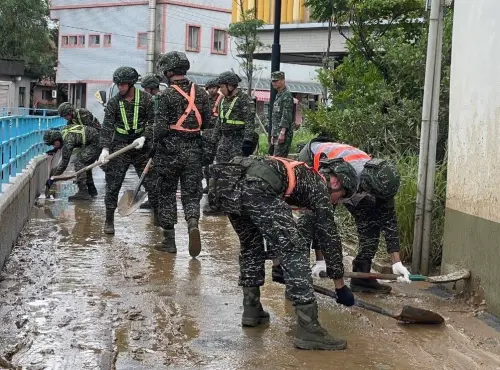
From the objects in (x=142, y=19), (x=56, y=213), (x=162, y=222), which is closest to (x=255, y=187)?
(x=162, y=222)

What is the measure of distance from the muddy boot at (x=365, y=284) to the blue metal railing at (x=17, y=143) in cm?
369

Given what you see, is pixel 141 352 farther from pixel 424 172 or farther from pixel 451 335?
pixel 424 172

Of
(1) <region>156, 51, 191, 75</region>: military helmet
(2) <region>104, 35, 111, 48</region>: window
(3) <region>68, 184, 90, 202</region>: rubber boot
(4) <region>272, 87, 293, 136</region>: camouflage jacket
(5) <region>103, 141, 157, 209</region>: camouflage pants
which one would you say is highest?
(2) <region>104, 35, 111, 48</region>: window

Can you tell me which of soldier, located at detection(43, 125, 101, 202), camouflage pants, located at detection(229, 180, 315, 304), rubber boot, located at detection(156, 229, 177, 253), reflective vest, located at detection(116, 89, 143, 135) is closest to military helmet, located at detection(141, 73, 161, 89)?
soldier, located at detection(43, 125, 101, 202)

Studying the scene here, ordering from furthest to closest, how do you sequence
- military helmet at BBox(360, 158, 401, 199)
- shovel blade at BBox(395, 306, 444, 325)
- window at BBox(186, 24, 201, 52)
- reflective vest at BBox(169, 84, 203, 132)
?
window at BBox(186, 24, 201, 52) < reflective vest at BBox(169, 84, 203, 132) < military helmet at BBox(360, 158, 401, 199) < shovel blade at BBox(395, 306, 444, 325)

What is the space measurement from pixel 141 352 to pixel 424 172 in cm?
371

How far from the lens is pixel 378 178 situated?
632cm

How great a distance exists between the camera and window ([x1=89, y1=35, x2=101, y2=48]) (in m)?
46.5

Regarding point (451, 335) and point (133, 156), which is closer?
point (451, 335)

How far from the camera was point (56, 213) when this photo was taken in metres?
11.7

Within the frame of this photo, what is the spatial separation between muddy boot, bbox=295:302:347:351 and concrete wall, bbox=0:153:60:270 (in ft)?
10.5

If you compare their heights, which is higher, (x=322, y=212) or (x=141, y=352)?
(x=322, y=212)

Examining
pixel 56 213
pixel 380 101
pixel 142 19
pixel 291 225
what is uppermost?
pixel 142 19

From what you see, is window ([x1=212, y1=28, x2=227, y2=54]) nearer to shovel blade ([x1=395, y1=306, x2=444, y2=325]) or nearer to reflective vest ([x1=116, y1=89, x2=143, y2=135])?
reflective vest ([x1=116, y1=89, x2=143, y2=135])
